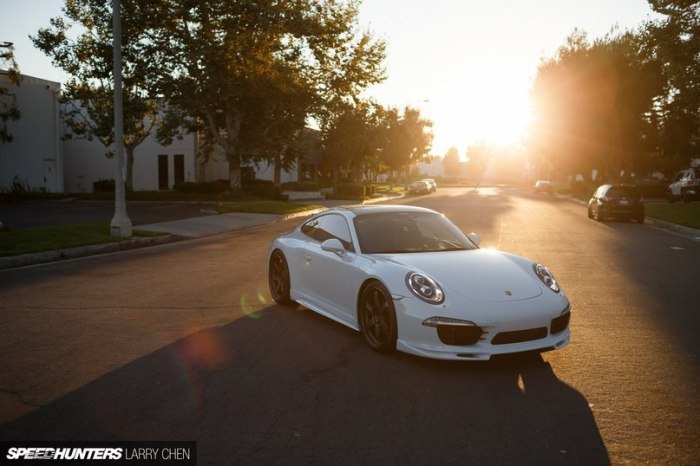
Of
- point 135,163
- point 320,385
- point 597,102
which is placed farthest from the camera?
point 135,163

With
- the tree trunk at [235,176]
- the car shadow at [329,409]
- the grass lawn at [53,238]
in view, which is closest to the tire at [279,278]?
the car shadow at [329,409]

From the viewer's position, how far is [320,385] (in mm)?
5246

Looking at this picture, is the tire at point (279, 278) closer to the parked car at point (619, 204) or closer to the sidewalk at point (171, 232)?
the sidewalk at point (171, 232)

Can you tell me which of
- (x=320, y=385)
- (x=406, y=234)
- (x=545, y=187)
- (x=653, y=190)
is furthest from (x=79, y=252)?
(x=545, y=187)

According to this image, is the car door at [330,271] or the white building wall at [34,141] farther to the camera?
the white building wall at [34,141]

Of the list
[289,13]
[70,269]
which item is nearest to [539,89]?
[289,13]

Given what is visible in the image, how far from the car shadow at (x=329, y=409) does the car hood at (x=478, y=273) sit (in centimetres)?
66

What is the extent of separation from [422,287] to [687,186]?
1600 inches

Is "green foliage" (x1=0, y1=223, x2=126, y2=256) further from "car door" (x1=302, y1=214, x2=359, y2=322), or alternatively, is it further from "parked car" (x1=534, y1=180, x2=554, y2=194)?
"parked car" (x1=534, y1=180, x2=554, y2=194)

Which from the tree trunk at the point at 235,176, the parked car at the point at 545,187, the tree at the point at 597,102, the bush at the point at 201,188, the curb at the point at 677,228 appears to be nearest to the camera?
the curb at the point at 677,228

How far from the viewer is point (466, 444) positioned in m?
4.07

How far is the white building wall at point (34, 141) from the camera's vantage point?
134 ft

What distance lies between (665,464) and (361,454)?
177 cm

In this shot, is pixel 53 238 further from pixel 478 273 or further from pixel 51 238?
pixel 478 273
